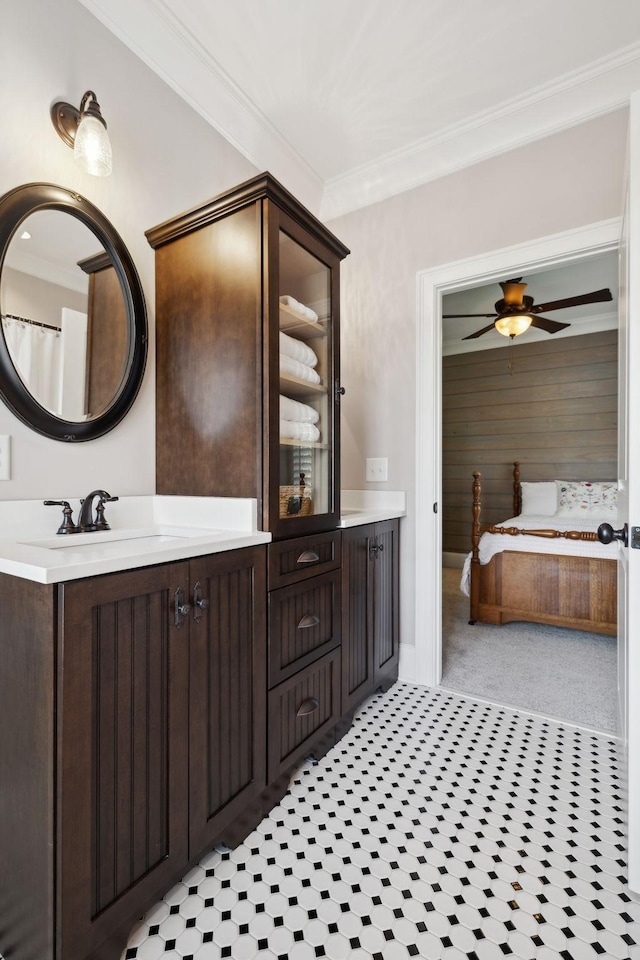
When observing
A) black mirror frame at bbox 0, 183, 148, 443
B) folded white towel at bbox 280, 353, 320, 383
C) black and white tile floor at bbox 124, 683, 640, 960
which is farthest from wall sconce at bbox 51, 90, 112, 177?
black and white tile floor at bbox 124, 683, 640, 960

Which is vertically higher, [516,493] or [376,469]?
[376,469]

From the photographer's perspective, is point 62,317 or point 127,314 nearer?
point 62,317

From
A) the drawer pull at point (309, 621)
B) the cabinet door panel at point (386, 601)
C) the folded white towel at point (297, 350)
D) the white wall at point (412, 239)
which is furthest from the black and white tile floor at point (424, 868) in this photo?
the folded white towel at point (297, 350)

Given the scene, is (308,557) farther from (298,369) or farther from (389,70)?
(389,70)

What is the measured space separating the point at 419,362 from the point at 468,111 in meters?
1.18

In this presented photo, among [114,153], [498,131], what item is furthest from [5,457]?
[498,131]

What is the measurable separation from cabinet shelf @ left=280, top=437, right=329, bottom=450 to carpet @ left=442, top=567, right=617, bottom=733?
1480 millimetres

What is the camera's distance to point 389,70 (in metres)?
1.97

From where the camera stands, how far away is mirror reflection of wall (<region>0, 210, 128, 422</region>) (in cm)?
135

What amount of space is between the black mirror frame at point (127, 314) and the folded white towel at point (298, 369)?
54 cm

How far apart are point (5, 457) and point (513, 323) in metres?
3.68

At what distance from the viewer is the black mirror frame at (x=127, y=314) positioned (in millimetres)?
1312

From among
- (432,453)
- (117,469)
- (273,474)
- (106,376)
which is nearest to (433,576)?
(432,453)

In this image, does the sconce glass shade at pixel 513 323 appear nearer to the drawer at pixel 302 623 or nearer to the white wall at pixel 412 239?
the white wall at pixel 412 239
